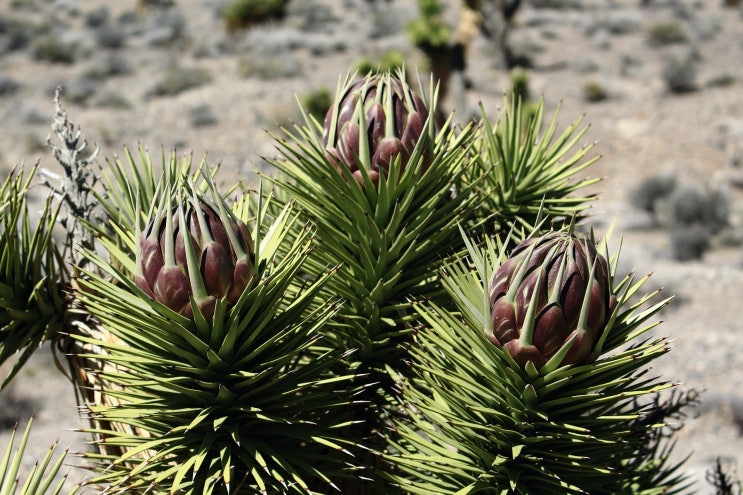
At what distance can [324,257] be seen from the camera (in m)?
2.19

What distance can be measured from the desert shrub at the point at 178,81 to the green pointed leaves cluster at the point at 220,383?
2266 centimetres

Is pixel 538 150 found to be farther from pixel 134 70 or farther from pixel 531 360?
pixel 134 70

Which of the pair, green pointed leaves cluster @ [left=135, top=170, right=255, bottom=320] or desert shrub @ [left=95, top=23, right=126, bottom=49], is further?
desert shrub @ [left=95, top=23, right=126, bottom=49]

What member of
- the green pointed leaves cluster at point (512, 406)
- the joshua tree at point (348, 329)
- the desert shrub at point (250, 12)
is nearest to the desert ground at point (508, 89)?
the desert shrub at point (250, 12)

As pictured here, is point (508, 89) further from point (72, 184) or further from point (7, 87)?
point (7, 87)

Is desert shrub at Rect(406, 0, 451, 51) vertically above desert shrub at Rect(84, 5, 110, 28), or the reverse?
desert shrub at Rect(84, 5, 110, 28)

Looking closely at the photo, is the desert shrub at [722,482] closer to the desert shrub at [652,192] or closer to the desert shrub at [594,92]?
the desert shrub at [652,192]

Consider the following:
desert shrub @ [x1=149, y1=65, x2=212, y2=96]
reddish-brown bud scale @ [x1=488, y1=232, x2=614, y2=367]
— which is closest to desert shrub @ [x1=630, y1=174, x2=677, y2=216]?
desert shrub @ [x1=149, y1=65, x2=212, y2=96]

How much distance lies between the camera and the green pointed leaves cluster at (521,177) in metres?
2.58

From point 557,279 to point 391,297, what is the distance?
28.8 inches

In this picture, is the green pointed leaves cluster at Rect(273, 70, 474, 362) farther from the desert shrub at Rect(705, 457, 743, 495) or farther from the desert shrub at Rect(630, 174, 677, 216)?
the desert shrub at Rect(630, 174, 677, 216)

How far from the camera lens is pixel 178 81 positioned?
23312 mm

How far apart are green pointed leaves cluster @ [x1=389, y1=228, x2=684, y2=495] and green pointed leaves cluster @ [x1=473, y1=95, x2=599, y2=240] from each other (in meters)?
0.61

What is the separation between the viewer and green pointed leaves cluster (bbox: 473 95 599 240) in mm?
2578
